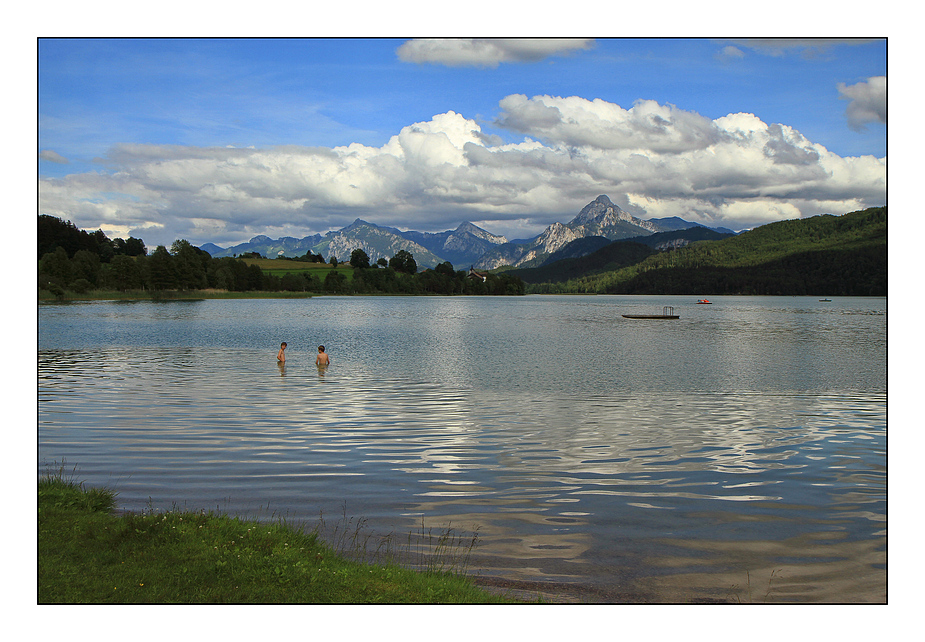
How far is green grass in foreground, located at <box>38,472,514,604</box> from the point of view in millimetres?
9133

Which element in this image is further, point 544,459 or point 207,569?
point 544,459

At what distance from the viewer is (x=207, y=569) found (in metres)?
9.76

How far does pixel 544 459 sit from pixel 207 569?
11.4 metres

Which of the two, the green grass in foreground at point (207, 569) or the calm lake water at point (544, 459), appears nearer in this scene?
the green grass in foreground at point (207, 569)

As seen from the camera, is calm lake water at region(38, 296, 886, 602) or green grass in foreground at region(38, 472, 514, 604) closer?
green grass in foreground at region(38, 472, 514, 604)

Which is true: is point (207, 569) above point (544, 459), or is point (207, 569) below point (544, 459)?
above

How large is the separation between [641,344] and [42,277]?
151782 mm

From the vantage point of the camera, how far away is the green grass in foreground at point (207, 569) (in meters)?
9.13

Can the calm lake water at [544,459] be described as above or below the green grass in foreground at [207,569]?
below

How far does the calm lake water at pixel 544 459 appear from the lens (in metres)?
11.8

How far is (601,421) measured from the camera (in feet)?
83.5

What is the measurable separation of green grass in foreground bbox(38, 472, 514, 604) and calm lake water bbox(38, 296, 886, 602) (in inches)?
76.8

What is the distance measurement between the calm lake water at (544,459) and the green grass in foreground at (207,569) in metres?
1.95

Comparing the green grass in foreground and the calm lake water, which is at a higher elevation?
the green grass in foreground
